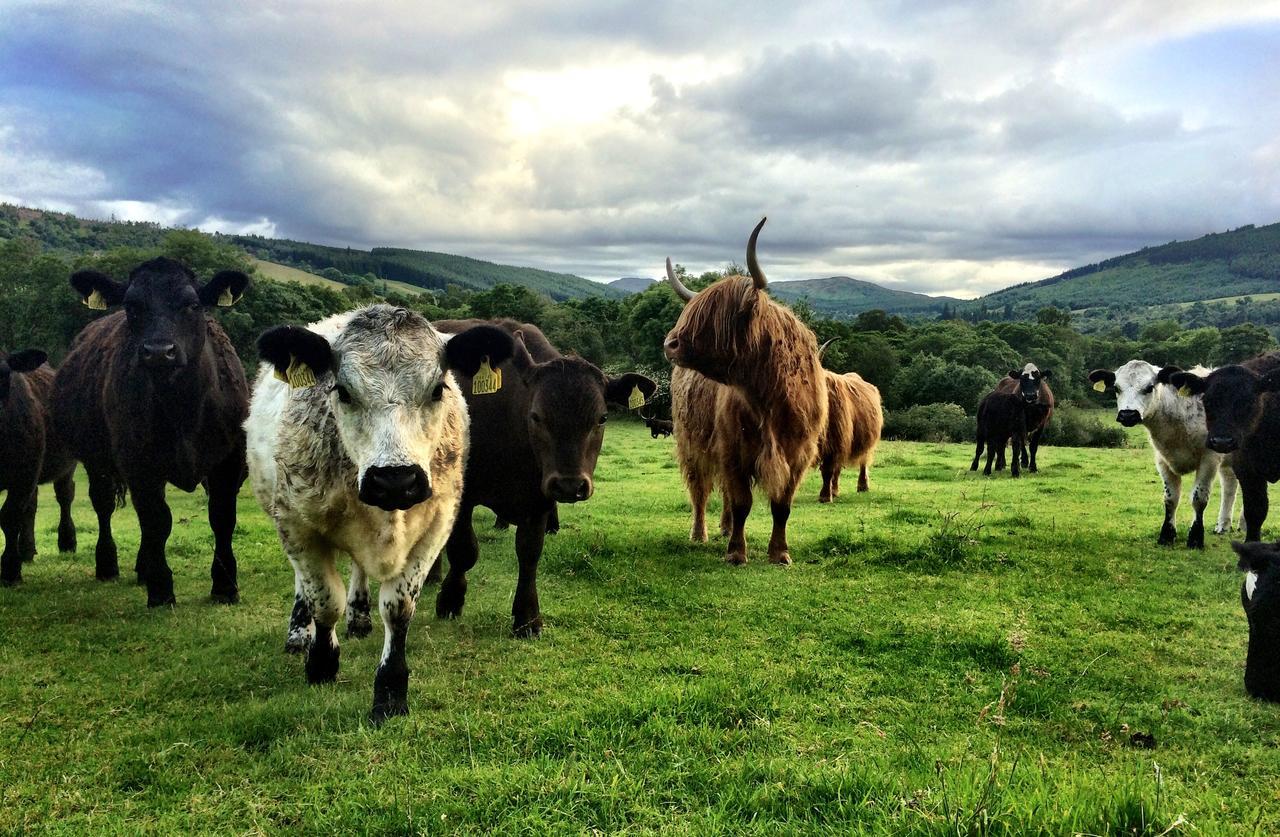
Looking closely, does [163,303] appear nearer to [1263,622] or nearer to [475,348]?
[475,348]

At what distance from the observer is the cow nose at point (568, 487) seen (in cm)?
512

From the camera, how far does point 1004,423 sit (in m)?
16.3

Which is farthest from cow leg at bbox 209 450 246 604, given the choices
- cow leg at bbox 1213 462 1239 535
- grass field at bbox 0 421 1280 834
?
cow leg at bbox 1213 462 1239 535

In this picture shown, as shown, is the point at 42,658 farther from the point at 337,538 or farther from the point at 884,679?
the point at 884,679

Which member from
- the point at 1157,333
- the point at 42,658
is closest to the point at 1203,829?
the point at 42,658

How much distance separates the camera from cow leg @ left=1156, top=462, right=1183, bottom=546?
860 centimetres

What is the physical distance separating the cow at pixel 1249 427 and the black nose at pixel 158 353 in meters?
9.76

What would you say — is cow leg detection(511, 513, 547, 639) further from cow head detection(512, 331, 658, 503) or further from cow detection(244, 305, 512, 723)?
cow detection(244, 305, 512, 723)

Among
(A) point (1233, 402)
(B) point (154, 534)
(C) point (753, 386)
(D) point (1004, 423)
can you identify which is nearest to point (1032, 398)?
(D) point (1004, 423)

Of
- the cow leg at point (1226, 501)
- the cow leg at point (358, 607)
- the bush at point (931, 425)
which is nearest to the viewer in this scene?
the cow leg at point (358, 607)

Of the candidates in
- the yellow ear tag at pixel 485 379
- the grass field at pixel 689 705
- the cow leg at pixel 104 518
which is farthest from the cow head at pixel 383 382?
the cow leg at pixel 104 518

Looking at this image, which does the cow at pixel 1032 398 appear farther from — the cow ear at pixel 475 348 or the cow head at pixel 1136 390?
the cow ear at pixel 475 348

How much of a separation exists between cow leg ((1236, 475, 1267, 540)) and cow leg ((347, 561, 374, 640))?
828 centimetres

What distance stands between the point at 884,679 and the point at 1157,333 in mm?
89870
